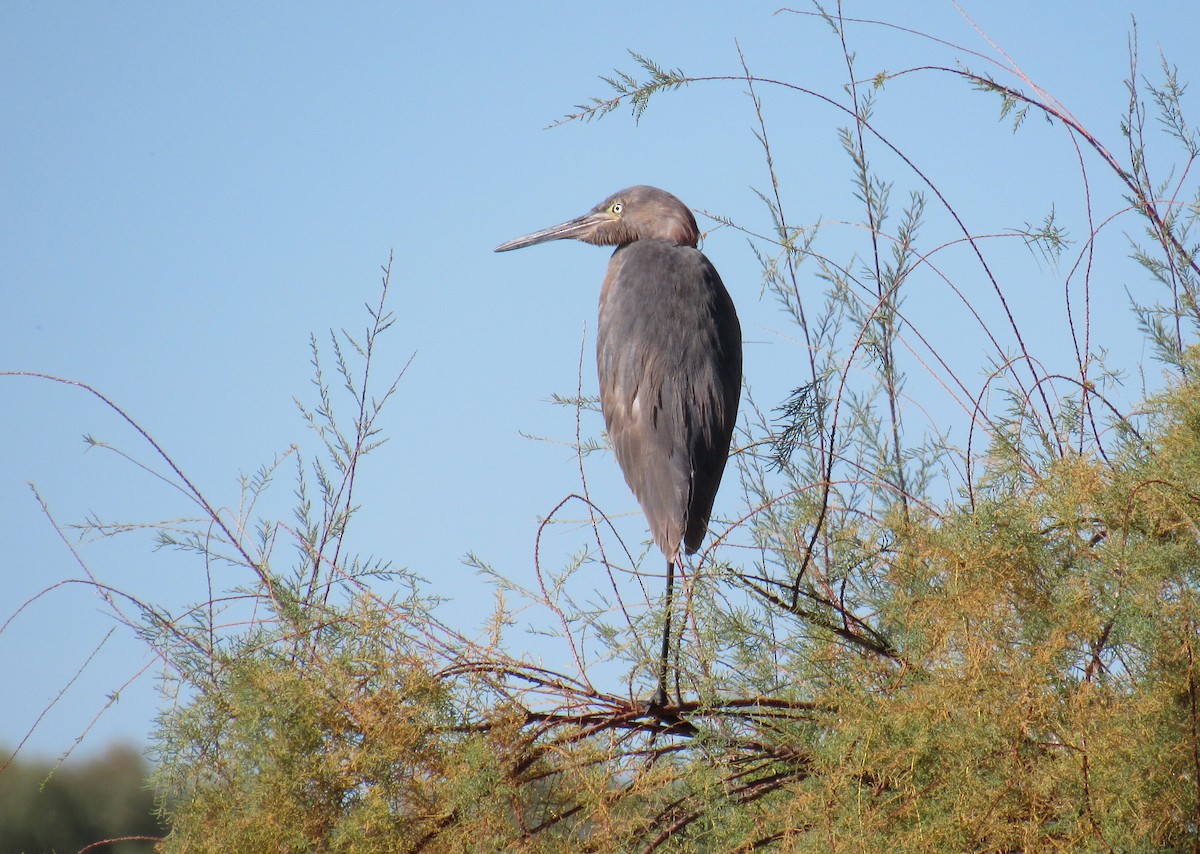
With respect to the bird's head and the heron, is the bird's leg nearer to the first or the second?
the heron

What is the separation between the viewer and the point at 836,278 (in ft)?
7.05

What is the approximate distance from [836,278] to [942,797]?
1.17 m

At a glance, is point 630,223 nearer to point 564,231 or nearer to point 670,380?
point 564,231

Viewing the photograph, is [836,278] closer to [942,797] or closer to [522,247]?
[942,797]

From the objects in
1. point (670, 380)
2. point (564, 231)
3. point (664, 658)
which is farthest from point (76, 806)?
point (664, 658)

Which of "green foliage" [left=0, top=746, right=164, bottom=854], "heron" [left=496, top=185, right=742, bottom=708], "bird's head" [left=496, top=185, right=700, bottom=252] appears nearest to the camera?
"heron" [left=496, top=185, right=742, bottom=708]

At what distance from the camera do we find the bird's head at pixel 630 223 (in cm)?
311

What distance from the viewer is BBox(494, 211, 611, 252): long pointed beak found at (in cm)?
334

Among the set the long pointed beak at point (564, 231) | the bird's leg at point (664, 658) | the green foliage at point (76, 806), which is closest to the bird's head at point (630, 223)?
the long pointed beak at point (564, 231)

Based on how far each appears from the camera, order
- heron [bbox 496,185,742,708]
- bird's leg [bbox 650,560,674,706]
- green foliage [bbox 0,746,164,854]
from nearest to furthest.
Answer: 1. bird's leg [bbox 650,560,674,706]
2. heron [bbox 496,185,742,708]
3. green foliage [bbox 0,746,164,854]

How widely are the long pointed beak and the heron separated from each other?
1.22 feet

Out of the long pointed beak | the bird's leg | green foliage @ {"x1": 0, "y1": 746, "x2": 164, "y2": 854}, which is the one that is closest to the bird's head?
the long pointed beak

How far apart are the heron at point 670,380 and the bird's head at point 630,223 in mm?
151

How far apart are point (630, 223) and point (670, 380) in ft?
2.78
